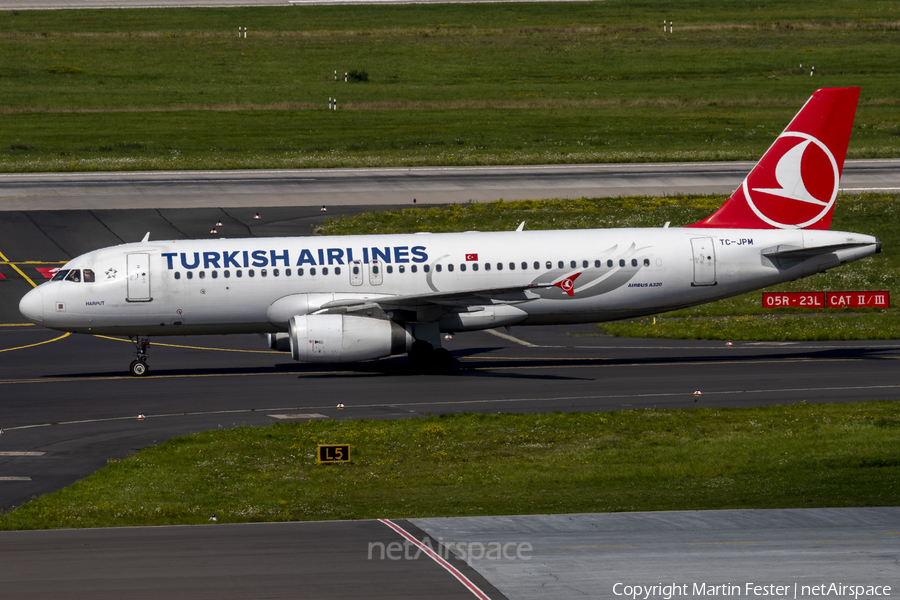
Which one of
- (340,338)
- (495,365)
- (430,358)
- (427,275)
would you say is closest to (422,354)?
(430,358)

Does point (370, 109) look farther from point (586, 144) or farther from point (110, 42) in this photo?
point (110, 42)

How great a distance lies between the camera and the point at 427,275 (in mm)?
37625

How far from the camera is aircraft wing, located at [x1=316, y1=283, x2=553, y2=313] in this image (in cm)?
3544

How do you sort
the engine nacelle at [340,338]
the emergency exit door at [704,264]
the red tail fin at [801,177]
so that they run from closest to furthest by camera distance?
the engine nacelle at [340,338]
the emergency exit door at [704,264]
the red tail fin at [801,177]

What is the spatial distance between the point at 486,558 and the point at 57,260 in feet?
136

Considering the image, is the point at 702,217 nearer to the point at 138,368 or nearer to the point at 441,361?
the point at 441,361

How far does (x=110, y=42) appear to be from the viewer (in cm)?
14312

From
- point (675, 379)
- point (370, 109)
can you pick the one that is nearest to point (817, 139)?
point (675, 379)

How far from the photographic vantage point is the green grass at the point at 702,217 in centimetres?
4359

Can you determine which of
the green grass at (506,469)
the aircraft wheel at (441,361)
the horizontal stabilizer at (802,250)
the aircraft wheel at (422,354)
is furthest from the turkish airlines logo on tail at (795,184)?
the aircraft wheel at (422,354)

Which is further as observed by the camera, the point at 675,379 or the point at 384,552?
the point at 675,379

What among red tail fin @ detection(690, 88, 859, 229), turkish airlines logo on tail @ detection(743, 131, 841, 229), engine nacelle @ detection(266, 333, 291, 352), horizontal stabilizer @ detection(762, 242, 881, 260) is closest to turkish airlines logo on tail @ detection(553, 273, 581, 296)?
red tail fin @ detection(690, 88, 859, 229)

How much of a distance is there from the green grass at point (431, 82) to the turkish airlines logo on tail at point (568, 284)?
137 ft

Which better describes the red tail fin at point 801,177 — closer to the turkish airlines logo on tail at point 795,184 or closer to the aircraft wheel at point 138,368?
the turkish airlines logo on tail at point 795,184
